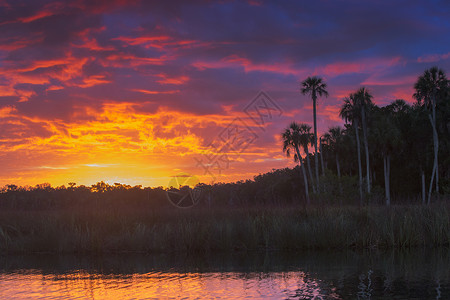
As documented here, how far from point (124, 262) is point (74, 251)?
3303 mm

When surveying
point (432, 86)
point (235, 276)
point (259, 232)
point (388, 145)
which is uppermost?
point (432, 86)

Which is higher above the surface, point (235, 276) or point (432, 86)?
point (432, 86)

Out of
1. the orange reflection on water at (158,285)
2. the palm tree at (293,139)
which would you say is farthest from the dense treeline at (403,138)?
the orange reflection on water at (158,285)

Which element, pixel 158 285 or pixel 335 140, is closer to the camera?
pixel 158 285

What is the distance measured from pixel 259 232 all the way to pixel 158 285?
7.04m

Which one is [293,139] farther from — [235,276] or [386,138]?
[235,276]

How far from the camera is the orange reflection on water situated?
31.6ft

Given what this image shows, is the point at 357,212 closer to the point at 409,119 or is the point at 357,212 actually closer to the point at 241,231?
the point at 241,231

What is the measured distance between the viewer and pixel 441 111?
192 feet

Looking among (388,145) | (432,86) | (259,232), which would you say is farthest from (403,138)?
(259,232)

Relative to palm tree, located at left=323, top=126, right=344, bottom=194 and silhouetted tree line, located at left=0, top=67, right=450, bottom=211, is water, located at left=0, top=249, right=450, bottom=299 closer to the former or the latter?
silhouetted tree line, located at left=0, top=67, right=450, bottom=211

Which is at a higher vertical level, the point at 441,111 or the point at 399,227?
the point at 441,111

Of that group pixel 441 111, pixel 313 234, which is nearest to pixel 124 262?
pixel 313 234

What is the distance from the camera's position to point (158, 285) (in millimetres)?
10656
